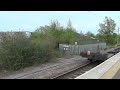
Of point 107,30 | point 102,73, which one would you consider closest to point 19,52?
point 102,73

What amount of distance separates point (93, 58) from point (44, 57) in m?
4.82

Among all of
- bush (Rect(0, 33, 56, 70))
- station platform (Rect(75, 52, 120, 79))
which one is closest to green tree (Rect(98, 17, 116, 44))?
bush (Rect(0, 33, 56, 70))

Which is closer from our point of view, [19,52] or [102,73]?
[102,73]

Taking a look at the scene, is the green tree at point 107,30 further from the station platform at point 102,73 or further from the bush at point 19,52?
the station platform at point 102,73

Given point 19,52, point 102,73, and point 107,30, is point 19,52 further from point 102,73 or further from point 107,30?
point 107,30

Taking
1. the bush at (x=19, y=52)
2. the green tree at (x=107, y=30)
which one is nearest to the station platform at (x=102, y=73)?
the bush at (x=19, y=52)

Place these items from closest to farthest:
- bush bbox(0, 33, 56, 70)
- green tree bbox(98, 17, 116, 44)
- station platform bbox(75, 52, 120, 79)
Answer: station platform bbox(75, 52, 120, 79), bush bbox(0, 33, 56, 70), green tree bbox(98, 17, 116, 44)

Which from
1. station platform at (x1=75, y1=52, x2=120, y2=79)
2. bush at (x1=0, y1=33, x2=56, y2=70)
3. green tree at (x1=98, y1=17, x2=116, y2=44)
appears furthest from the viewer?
green tree at (x1=98, y1=17, x2=116, y2=44)

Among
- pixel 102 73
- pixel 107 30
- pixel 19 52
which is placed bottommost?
pixel 102 73

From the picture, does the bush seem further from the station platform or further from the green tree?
the green tree

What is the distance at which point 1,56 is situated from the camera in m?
17.0
